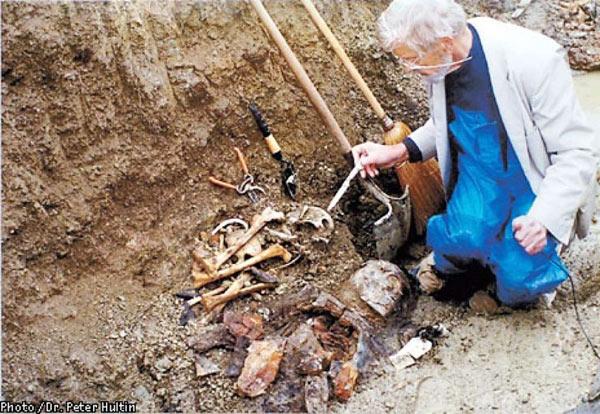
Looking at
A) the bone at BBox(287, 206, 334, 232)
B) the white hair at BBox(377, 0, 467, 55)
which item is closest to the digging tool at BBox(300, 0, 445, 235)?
the bone at BBox(287, 206, 334, 232)

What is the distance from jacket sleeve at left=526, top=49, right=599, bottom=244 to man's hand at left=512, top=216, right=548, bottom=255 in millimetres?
20

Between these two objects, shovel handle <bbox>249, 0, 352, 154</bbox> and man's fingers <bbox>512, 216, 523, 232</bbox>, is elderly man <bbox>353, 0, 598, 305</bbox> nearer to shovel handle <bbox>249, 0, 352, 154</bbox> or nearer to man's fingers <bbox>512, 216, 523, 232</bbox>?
man's fingers <bbox>512, 216, 523, 232</bbox>

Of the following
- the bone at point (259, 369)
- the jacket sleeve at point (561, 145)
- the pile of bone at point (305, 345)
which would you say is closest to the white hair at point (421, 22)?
the jacket sleeve at point (561, 145)

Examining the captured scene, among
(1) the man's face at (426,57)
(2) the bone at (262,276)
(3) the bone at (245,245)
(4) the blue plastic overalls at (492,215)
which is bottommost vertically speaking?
(2) the bone at (262,276)

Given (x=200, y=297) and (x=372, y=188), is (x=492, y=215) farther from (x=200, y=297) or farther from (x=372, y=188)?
(x=200, y=297)

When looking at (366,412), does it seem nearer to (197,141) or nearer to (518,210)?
(518,210)

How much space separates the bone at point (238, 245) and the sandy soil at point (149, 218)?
8 centimetres

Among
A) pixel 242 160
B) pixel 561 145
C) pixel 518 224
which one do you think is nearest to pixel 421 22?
pixel 561 145

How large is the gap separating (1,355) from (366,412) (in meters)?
1.33

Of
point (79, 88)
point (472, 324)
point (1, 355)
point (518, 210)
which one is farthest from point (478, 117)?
point (1, 355)

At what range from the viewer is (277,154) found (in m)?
3.45

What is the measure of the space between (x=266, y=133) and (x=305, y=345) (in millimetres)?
1017

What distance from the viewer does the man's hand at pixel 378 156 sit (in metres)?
2.88

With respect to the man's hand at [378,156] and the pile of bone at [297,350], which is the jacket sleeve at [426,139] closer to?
the man's hand at [378,156]
